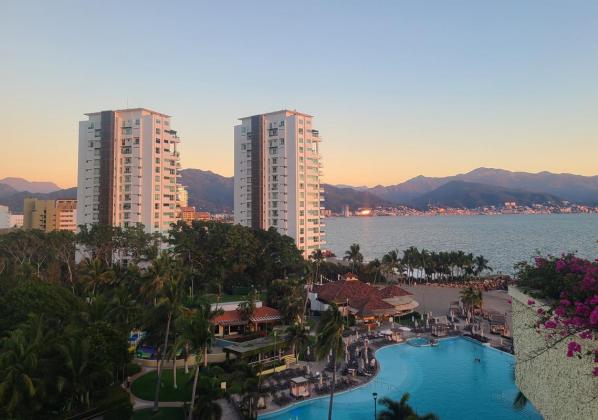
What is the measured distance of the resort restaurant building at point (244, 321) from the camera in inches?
2025

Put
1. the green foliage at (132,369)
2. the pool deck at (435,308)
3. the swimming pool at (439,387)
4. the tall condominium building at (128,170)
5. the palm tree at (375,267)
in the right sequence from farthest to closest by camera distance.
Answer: the tall condominium building at (128,170), the palm tree at (375,267), the green foliage at (132,369), the pool deck at (435,308), the swimming pool at (439,387)

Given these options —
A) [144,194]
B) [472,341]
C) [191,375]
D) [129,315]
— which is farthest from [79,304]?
[144,194]

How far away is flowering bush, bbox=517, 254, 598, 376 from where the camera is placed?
11.2m

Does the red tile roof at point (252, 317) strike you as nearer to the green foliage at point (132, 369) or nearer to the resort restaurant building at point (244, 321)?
the resort restaurant building at point (244, 321)

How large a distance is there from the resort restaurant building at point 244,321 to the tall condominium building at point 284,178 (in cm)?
5293

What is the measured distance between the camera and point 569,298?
42.2 feet

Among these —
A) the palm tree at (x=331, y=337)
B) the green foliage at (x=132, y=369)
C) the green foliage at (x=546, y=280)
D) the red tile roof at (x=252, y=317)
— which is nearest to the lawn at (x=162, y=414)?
the green foliage at (x=132, y=369)

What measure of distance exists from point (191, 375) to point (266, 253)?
39318 mm

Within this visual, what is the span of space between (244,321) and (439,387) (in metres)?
Result: 23.3

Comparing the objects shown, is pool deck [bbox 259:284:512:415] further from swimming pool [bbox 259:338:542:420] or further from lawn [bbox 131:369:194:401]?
lawn [bbox 131:369:194:401]

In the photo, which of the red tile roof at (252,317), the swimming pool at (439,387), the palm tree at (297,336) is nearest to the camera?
the swimming pool at (439,387)

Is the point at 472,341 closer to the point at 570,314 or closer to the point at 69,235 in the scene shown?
the point at 570,314

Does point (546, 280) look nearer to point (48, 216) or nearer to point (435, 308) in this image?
point (435, 308)

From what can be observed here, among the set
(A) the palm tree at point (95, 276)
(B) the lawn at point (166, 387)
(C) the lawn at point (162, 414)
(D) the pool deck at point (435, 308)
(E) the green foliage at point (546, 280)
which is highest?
(E) the green foliage at point (546, 280)
